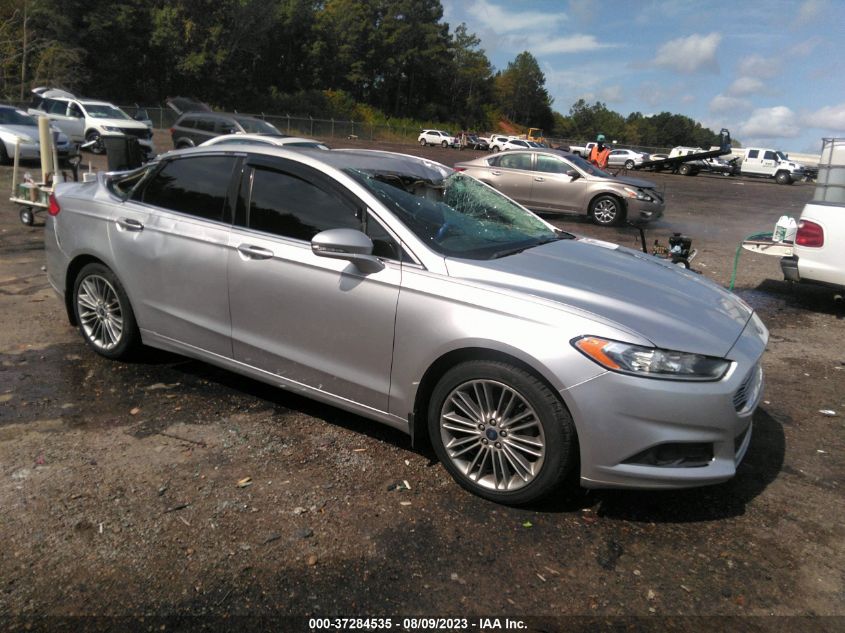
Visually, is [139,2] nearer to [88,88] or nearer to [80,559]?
[88,88]

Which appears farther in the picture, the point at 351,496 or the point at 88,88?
the point at 88,88

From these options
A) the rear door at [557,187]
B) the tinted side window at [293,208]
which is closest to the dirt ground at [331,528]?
the tinted side window at [293,208]

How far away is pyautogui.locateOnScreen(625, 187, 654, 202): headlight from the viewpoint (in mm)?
14016

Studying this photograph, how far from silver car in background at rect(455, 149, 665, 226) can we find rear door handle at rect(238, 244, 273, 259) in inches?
447

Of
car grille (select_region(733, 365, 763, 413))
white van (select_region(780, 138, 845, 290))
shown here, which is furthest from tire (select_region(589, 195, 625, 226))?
car grille (select_region(733, 365, 763, 413))

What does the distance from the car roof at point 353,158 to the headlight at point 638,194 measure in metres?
10.3

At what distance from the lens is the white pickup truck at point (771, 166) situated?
39.4 meters

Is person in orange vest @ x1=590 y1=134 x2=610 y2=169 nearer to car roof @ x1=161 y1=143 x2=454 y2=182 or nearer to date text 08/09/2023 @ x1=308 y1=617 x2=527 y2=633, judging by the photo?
car roof @ x1=161 y1=143 x2=454 y2=182

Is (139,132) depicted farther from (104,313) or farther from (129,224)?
(129,224)

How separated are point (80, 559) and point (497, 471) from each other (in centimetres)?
191

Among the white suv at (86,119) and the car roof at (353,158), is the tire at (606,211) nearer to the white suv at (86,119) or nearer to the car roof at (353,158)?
the car roof at (353,158)

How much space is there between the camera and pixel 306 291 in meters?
3.76

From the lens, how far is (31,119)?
1870cm

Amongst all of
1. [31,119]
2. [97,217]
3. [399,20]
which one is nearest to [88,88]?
[31,119]
